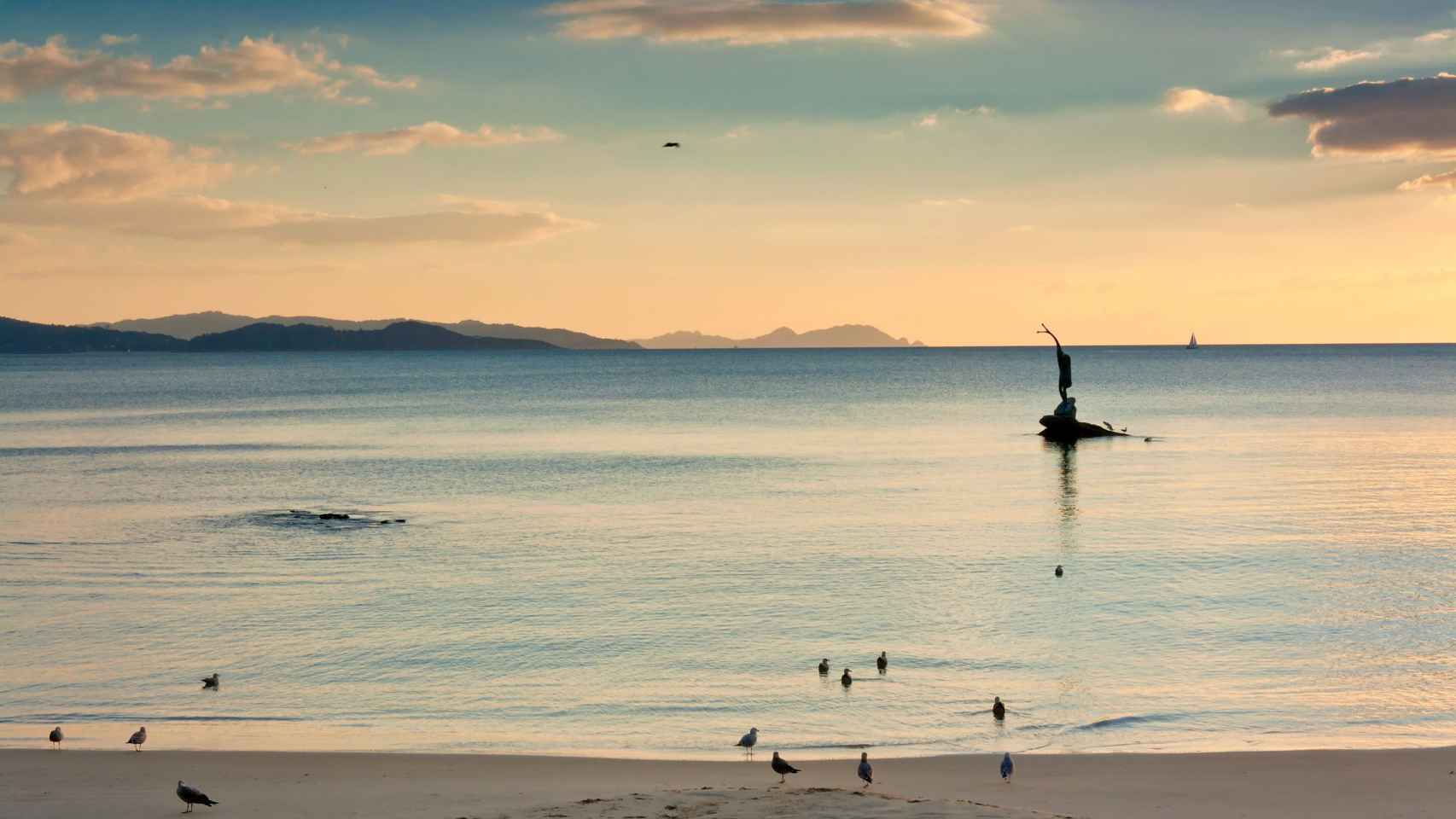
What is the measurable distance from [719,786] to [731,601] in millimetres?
17576

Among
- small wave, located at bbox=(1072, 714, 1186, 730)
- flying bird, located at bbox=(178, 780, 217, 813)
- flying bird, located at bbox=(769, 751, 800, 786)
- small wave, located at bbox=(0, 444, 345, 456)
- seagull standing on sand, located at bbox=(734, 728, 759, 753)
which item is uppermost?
small wave, located at bbox=(0, 444, 345, 456)

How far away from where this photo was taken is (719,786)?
22812mm

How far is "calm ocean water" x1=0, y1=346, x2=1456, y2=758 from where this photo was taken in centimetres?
2853

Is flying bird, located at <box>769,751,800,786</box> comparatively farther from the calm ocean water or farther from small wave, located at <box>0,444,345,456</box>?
small wave, located at <box>0,444,345,456</box>

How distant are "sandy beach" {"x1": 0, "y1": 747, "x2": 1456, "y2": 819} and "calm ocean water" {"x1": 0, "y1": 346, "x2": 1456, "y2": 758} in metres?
1.66

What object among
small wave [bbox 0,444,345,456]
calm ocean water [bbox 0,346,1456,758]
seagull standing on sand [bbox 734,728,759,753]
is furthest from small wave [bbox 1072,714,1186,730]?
small wave [bbox 0,444,345,456]

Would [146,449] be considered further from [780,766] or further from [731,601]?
[780,766]

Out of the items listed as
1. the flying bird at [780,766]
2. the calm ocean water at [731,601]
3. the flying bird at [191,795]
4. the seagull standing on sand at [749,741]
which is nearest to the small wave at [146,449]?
the calm ocean water at [731,601]

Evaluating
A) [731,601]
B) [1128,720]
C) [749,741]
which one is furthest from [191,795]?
[731,601]

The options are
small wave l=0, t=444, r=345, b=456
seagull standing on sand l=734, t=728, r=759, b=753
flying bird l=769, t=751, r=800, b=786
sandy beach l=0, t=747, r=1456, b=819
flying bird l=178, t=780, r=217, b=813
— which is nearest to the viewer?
sandy beach l=0, t=747, r=1456, b=819

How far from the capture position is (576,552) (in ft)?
165

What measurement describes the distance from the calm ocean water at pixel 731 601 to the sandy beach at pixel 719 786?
1.66 metres

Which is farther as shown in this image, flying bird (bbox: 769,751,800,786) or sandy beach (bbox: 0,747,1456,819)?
flying bird (bbox: 769,751,800,786)

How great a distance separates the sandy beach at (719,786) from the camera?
20500 millimetres
